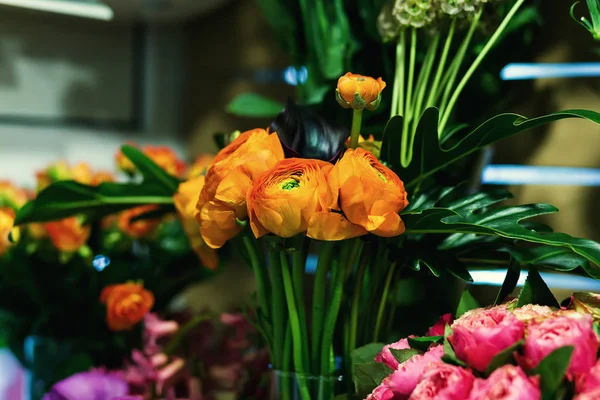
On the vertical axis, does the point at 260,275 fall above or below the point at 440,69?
below

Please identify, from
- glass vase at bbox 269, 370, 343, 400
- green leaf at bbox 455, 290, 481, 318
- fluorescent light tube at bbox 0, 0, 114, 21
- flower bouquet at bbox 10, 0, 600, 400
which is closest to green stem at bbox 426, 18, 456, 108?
flower bouquet at bbox 10, 0, 600, 400

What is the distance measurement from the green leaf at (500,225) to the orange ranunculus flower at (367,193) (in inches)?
1.6

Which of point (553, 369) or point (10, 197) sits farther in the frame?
point (10, 197)

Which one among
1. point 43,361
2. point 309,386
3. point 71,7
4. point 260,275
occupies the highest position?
point 71,7

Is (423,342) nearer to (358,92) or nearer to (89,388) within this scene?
(358,92)

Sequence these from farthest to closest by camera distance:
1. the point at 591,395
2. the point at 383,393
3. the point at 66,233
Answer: the point at 66,233, the point at 383,393, the point at 591,395

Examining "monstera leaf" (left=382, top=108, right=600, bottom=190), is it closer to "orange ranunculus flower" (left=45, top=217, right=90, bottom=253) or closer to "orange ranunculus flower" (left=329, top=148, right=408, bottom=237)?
"orange ranunculus flower" (left=329, top=148, right=408, bottom=237)

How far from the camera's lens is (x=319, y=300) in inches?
27.6

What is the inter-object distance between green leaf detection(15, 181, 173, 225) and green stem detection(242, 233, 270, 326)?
19 cm

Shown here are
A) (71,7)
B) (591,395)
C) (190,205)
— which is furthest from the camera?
(71,7)

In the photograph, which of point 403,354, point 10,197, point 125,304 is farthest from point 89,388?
point 403,354

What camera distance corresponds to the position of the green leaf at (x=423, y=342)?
571 mm

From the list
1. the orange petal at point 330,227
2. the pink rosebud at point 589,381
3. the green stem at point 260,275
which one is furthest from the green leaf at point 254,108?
the pink rosebud at point 589,381

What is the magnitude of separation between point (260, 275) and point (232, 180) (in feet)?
0.49
